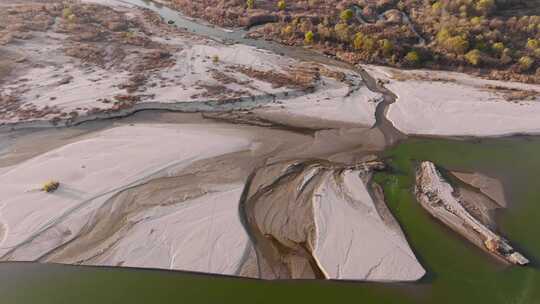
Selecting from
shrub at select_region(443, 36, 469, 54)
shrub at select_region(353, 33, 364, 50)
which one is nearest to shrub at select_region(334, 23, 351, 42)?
shrub at select_region(353, 33, 364, 50)

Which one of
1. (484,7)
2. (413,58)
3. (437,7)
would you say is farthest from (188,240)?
(484,7)

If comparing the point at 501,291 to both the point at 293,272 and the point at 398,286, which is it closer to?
the point at 398,286

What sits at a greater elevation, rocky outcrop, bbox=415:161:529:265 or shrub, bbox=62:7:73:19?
shrub, bbox=62:7:73:19

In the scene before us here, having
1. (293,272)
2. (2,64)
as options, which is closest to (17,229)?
(293,272)

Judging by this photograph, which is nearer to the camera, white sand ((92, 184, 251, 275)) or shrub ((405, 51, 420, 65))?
white sand ((92, 184, 251, 275))

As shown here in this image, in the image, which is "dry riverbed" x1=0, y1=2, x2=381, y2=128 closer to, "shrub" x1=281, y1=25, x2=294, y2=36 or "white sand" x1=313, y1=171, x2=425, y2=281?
"shrub" x1=281, y1=25, x2=294, y2=36
